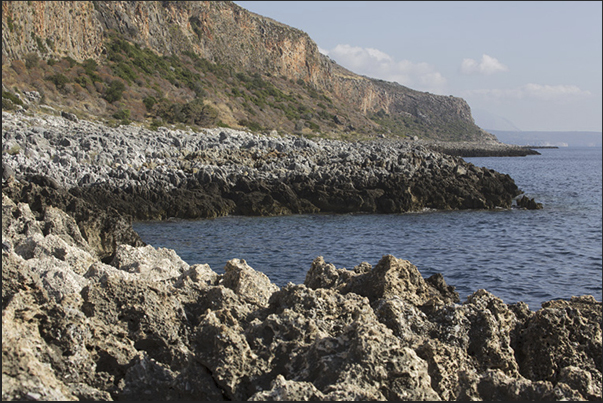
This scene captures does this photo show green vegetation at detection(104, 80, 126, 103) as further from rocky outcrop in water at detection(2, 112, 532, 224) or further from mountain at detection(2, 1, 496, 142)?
rocky outcrop in water at detection(2, 112, 532, 224)

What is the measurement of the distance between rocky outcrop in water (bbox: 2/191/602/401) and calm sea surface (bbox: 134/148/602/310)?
6584 millimetres

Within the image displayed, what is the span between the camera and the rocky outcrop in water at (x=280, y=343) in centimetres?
429

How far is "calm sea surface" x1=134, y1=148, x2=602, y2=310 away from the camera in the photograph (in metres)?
14.5

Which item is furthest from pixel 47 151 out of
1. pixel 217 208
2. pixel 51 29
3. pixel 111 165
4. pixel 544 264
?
pixel 51 29

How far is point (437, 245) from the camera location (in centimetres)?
1909

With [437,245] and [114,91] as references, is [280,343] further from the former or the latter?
[114,91]

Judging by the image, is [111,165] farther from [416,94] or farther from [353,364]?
[416,94]

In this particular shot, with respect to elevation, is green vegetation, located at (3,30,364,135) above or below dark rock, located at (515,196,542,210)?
above

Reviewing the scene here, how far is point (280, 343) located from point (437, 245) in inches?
588

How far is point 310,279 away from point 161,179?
17690 mm

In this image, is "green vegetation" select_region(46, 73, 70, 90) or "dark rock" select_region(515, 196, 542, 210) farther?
"green vegetation" select_region(46, 73, 70, 90)

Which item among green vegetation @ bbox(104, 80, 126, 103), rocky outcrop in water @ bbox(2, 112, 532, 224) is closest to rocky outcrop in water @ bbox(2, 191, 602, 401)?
rocky outcrop in water @ bbox(2, 112, 532, 224)

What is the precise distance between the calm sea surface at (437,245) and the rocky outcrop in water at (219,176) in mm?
1189

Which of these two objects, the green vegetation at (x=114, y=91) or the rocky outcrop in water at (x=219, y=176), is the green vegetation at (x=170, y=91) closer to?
the green vegetation at (x=114, y=91)
